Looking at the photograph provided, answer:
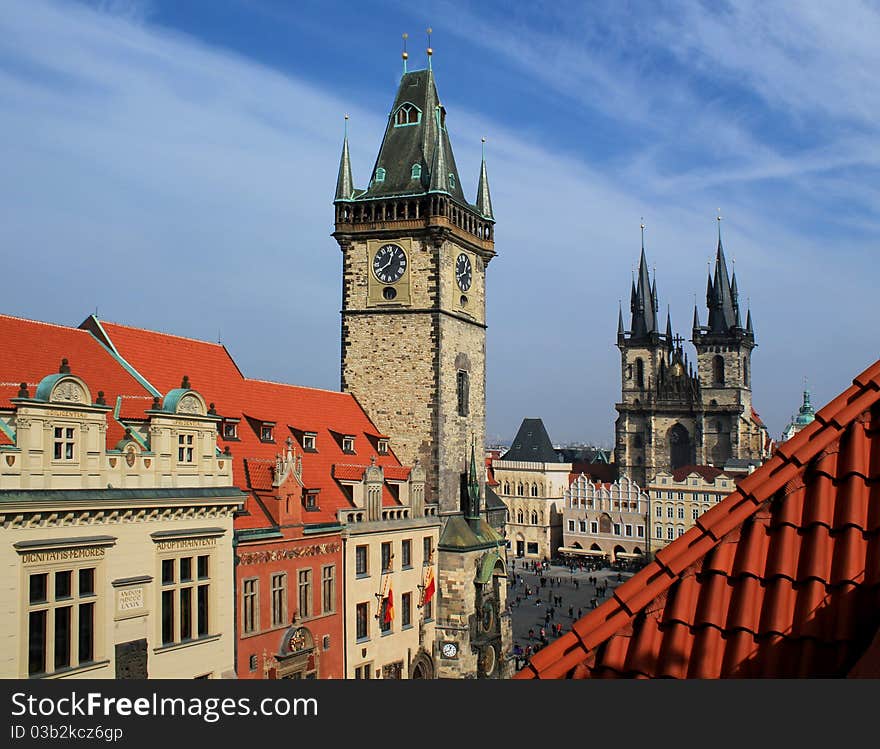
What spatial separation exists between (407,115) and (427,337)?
9.57 metres

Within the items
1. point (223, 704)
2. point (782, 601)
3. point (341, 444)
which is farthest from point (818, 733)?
point (341, 444)

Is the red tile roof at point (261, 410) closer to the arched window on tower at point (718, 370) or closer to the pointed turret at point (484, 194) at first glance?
the pointed turret at point (484, 194)

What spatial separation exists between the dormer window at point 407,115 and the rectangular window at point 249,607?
835 inches

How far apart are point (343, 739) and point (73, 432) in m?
15.9

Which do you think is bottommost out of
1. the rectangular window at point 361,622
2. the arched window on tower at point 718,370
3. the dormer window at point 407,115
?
the rectangular window at point 361,622

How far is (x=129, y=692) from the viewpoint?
4.77 m

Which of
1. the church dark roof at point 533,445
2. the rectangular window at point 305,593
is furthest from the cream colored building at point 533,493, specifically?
the rectangular window at point 305,593

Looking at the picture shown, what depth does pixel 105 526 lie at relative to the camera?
63.8 feet

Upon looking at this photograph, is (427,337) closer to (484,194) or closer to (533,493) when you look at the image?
(484,194)

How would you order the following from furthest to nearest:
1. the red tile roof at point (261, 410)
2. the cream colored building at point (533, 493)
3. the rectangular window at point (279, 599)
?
the cream colored building at point (533, 493) < the red tile roof at point (261, 410) < the rectangular window at point (279, 599)

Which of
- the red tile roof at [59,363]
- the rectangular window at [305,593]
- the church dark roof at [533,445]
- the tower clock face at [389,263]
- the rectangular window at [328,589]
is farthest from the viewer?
the church dark roof at [533,445]

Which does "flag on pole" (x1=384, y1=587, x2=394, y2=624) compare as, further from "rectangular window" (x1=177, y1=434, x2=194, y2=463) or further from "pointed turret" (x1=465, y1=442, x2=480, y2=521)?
"rectangular window" (x1=177, y1=434, x2=194, y2=463)

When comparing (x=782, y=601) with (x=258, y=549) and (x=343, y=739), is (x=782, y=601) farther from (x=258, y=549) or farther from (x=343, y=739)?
(x=258, y=549)

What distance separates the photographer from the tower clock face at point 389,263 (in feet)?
123
